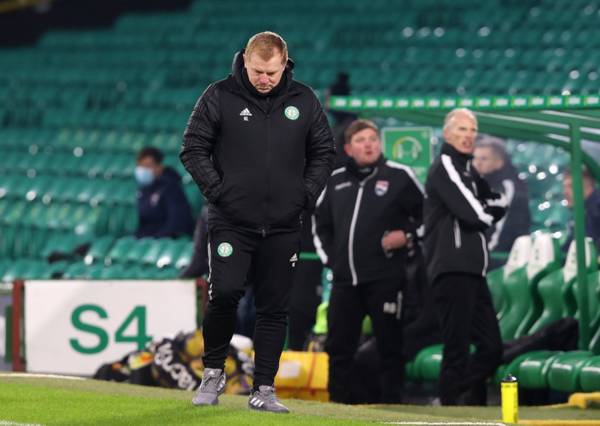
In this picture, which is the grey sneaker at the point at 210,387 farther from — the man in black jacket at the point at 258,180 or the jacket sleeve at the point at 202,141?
the jacket sleeve at the point at 202,141

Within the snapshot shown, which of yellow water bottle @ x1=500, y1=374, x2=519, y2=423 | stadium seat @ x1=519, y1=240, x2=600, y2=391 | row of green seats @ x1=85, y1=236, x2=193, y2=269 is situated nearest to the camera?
yellow water bottle @ x1=500, y1=374, x2=519, y2=423

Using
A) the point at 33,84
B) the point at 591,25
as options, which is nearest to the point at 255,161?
the point at 591,25

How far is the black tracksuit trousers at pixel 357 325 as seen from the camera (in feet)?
31.4

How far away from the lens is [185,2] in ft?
67.6

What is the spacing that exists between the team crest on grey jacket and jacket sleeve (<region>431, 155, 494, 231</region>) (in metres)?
0.45

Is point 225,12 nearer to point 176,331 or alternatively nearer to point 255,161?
point 176,331

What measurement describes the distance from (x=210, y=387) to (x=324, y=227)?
3.03 metres

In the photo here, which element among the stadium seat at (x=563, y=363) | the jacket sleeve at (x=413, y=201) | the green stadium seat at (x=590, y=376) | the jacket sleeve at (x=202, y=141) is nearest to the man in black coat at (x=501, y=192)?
the stadium seat at (x=563, y=363)

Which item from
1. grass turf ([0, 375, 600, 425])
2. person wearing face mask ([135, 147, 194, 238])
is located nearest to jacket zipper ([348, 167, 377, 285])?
grass turf ([0, 375, 600, 425])

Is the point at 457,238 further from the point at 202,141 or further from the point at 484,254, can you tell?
the point at 202,141

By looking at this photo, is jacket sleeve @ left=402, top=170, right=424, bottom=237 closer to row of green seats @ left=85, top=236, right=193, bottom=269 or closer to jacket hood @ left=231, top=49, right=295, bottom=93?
jacket hood @ left=231, top=49, right=295, bottom=93

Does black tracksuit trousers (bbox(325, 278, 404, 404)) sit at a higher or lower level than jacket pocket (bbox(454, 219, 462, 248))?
lower

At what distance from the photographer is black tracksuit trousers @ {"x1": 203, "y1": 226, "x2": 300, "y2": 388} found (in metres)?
6.83

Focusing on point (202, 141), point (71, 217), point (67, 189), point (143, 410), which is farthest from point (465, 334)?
point (67, 189)
